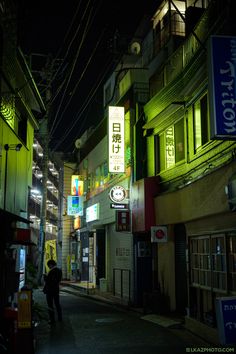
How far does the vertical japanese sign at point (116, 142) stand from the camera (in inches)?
787

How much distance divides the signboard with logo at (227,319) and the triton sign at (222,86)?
11.6 ft

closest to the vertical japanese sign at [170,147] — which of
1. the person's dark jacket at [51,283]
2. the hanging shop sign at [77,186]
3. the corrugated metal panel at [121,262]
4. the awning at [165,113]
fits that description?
the awning at [165,113]

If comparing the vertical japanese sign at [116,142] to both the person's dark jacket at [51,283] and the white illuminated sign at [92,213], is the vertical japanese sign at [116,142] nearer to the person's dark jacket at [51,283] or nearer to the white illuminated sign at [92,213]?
the person's dark jacket at [51,283]

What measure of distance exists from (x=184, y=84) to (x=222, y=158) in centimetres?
394

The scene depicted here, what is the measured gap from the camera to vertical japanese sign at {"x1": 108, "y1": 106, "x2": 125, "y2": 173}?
19984mm

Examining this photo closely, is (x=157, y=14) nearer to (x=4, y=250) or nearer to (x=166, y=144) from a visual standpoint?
(x=166, y=144)

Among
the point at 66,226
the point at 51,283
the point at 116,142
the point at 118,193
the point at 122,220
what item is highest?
the point at 116,142

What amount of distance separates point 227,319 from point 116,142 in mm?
13066

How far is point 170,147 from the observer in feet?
55.8

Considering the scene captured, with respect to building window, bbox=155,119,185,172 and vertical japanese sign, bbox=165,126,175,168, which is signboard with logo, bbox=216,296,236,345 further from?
vertical japanese sign, bbox=165,126,175,168

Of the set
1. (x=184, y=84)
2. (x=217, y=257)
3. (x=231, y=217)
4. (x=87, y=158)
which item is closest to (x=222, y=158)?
(x=231, y=217)

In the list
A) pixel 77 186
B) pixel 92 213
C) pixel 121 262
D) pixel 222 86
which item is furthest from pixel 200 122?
pixel 77 186

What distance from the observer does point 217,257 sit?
37.5 feet

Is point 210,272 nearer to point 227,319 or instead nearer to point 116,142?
point 227,319
